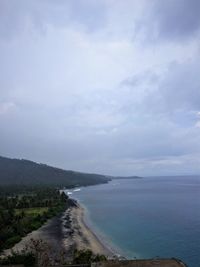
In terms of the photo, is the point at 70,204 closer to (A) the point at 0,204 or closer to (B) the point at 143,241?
(A) the point at 0,204

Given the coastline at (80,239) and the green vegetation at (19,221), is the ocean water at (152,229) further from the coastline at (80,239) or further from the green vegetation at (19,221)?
the green vegetation at (19,221)

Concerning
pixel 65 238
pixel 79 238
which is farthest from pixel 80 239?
pixel 65 238

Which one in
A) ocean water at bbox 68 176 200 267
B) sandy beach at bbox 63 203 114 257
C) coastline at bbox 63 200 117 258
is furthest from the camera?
sandy beach at bbox 63 203 114 257

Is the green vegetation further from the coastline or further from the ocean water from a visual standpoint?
the ocean water

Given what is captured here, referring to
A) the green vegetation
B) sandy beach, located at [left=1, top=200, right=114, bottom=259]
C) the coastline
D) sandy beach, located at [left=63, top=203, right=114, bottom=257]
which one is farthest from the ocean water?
the green vegetation

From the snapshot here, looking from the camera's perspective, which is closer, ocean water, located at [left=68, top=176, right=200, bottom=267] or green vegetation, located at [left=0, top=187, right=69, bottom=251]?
ocean water, located at [left=68, top=176, right=200, bottom=267]

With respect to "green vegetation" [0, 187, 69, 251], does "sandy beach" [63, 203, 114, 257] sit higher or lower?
lower

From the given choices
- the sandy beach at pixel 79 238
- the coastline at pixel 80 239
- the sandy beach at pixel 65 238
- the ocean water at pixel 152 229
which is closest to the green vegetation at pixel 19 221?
the sandy beach at pixel 65 238

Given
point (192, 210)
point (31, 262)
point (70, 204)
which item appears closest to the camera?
point (31, 262)

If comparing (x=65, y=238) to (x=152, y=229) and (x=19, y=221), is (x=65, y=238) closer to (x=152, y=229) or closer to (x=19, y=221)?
(x=19, y=221)

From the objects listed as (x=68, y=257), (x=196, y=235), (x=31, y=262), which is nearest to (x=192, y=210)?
(x=196, y=235)

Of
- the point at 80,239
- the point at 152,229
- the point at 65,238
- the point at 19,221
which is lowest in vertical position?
the point at 80,239
